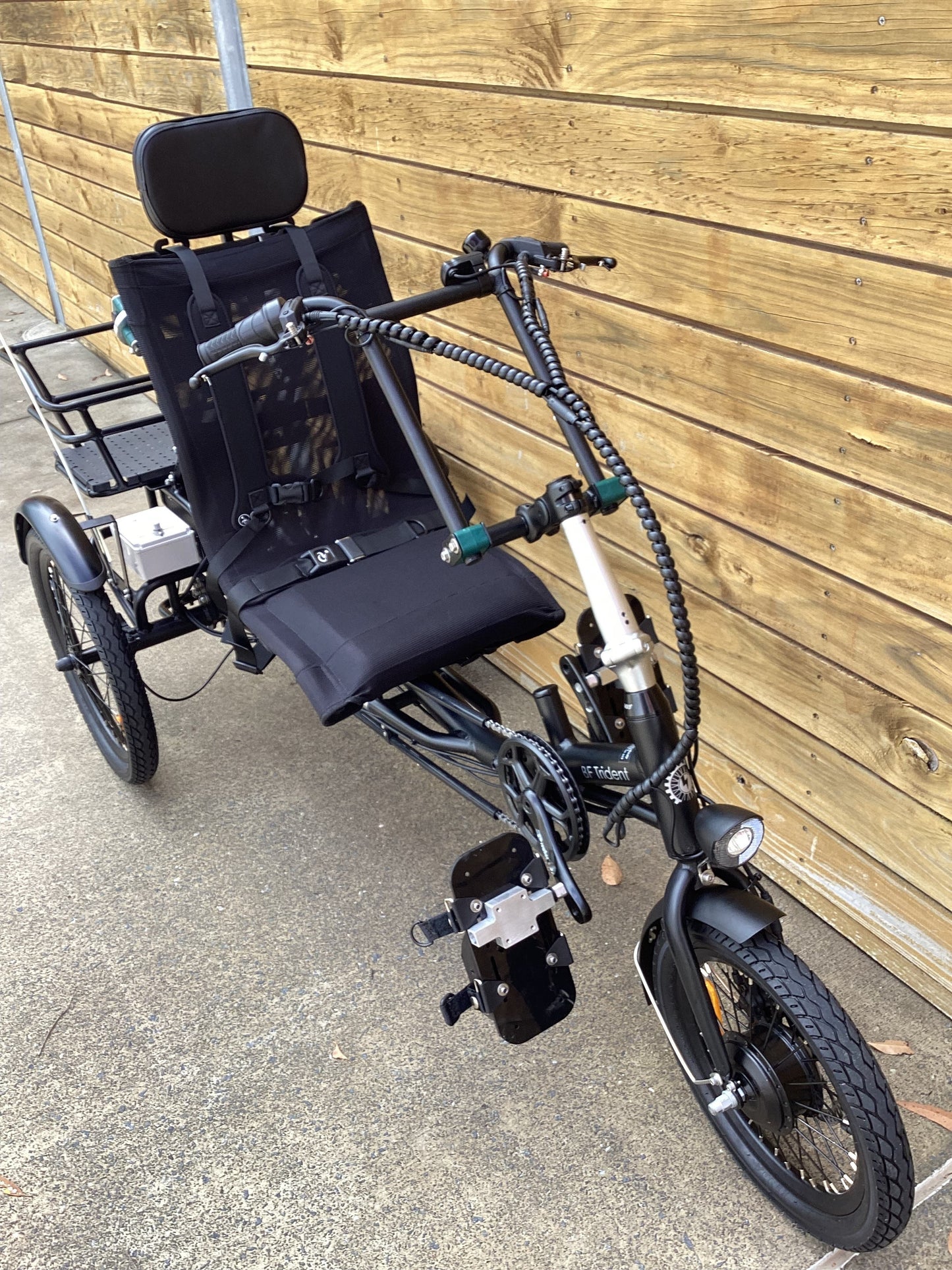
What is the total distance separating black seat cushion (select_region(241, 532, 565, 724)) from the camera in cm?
229

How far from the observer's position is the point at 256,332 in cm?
191

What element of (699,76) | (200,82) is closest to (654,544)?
(699,76)

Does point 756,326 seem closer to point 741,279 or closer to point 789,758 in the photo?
point 741,279

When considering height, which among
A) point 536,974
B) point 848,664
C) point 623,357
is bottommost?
point 536,974

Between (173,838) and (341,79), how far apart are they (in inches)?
80.3

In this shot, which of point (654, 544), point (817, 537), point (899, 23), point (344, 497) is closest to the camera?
point (654, 544)

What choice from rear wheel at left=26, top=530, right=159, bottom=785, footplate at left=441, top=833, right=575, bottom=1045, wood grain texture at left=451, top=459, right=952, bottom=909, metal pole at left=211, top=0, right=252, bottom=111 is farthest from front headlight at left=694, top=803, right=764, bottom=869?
metal pole at left=211, top=0, right=252, bottom=111

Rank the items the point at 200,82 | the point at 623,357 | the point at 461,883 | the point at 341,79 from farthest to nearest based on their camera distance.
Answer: the point at 200,82 < the point at 341,79 < the point at 623,357 < the point at 461,883

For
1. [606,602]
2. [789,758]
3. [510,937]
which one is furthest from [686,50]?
[510,937]

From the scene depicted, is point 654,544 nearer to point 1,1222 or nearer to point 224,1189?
point 224,1189

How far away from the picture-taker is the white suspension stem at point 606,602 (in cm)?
173

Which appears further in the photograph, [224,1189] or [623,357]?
[623,357]

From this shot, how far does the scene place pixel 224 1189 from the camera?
6.69 ft

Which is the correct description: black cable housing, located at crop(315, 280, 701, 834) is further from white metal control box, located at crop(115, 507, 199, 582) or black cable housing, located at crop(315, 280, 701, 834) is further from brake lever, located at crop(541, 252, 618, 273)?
white metal control box, located at crop(115, 507, 199, 582)
